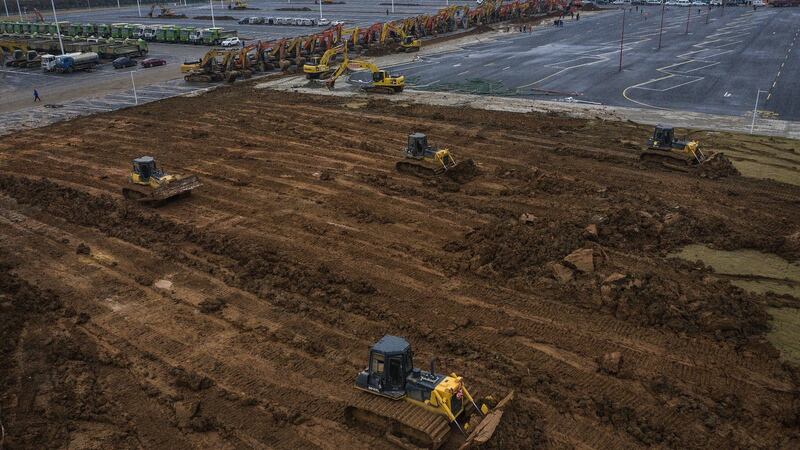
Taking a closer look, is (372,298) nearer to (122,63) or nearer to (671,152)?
(671,152)

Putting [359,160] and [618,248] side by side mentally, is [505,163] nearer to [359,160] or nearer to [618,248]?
[359,160]

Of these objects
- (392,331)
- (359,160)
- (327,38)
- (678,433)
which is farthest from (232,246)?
(327,38)

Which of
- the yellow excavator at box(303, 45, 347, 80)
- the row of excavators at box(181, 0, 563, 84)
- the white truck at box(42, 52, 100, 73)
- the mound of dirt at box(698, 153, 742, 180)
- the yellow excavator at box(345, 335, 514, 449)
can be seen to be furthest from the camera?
the white truck at box(42, 52, 100, 73)

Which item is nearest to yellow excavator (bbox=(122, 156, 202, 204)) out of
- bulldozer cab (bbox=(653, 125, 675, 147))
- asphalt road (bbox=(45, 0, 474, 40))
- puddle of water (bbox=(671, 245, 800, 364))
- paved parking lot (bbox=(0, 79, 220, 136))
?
paved parking lot (bbox=(0, 79, 220, 136))

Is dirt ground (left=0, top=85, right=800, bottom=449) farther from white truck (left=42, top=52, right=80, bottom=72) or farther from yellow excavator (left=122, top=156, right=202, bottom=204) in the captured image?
white truck (left=42, top=52, right=80, bottom=72)

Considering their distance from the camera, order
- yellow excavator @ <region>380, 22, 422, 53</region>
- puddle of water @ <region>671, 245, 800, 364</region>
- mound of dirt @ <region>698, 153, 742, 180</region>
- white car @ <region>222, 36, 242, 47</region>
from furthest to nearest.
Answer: white car @ <region>222, 36, 242, 47</region> < yellow excavator @ <region>380, 22, 422, 53</region> < mound of dirt @ <region>698, 153, 742, 180</region> < puddle of water @ <region>671, 245, 800, 364</region>

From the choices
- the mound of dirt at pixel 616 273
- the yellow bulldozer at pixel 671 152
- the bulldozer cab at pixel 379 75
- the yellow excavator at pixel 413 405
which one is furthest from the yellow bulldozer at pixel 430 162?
the bulldozer cab at pixel 379 75
